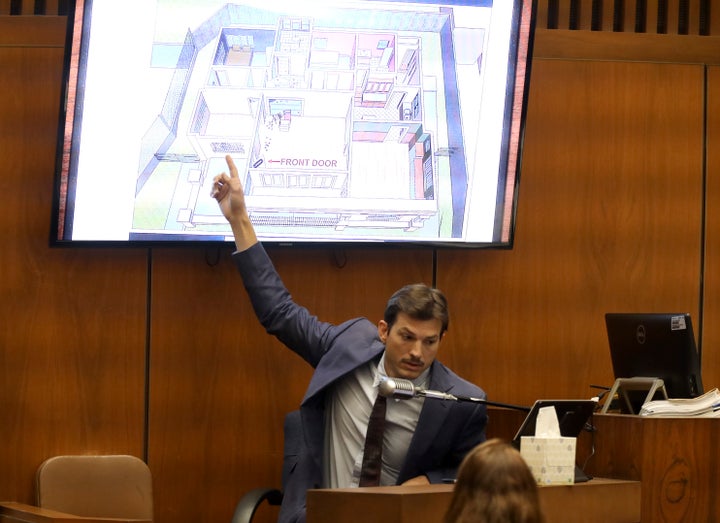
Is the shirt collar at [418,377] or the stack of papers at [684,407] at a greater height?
the shirt collar at [418,377]

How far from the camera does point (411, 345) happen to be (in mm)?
3748

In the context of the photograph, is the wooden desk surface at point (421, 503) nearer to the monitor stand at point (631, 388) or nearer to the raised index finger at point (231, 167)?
the monitor stand at point (631, 388)

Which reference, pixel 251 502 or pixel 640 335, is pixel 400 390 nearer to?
pixel 251 502

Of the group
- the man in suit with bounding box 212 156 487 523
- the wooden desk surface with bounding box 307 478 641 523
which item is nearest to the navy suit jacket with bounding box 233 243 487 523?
the man in suit with bounding box 212 156 487 523

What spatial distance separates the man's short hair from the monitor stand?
730mm

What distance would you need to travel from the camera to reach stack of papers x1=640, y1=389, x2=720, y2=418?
3910 mm

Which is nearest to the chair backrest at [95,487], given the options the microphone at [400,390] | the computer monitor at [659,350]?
the microphone at [400,390]

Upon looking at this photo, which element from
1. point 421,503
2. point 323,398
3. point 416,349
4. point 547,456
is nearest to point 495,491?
point 421,503

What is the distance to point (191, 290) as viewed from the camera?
15.6 feet

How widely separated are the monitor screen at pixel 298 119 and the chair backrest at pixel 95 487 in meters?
0.90

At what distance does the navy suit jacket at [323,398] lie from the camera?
3691 millimetres

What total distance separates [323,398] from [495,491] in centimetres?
209

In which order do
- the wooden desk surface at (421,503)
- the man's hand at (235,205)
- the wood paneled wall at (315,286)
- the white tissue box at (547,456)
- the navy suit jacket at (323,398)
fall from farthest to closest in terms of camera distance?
1. the wood paneled wall at (315,286)
2. the man's hand at (235,205)
3. the navy suit jacket at (323,398)
4. the white tissue box at (547,456)
5. the wooden desk surface at (421,503)

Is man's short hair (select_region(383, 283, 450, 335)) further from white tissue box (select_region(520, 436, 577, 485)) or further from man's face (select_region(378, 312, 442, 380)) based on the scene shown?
white tissue box (select_region(520, 436, 577, 485))
